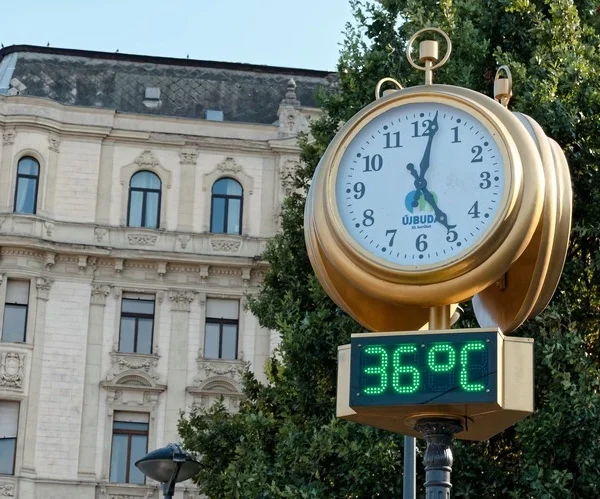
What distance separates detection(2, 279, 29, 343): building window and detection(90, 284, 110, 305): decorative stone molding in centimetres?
157

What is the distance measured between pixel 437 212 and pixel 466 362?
0.56 meters

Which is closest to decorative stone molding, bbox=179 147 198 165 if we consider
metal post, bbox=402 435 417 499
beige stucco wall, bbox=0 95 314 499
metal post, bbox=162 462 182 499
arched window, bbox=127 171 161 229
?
beige stucco wall, bbox=0 95 314 499

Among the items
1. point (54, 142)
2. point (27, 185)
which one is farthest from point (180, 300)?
point (54, 142)

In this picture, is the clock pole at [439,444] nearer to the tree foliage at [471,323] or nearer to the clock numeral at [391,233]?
the clock numeral at [391,233]

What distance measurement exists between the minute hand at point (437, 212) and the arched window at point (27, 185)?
30.9 meters

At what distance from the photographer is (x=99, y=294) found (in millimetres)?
35094

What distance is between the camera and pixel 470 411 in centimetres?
506

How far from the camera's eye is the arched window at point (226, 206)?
36.4 m

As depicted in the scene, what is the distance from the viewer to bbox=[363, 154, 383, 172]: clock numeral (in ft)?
17.6

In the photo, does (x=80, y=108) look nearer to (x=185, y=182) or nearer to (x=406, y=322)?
(x=185, y=182)

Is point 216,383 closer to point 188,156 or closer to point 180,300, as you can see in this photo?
point 180,300

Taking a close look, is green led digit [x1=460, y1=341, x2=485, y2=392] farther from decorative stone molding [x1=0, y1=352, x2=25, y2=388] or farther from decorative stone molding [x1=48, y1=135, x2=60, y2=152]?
decorative stone molding [x1=48, y1=135, x2=60, y2=152]

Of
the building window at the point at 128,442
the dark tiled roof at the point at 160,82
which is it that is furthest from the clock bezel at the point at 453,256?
the dark tiled roof at the point at 160,82

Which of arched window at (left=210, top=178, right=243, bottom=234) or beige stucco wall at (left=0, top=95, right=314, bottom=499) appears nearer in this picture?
beige stucco wall at (left=0, top=95, right=314, bottom=499)
